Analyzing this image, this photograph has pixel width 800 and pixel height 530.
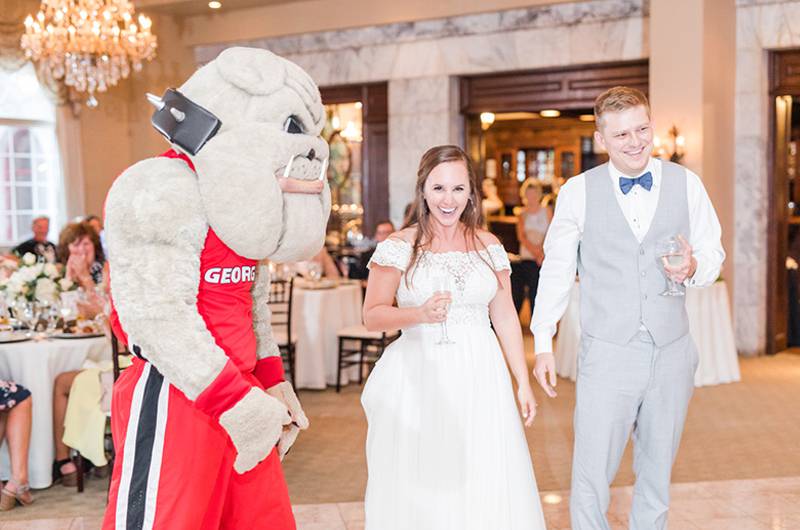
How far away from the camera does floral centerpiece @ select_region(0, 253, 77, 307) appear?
4.98m

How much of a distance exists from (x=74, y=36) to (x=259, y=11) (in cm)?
324

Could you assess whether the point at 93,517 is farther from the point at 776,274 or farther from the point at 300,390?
the point at 776,274

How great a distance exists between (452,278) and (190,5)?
27.3 ft

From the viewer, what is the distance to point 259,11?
1056 cm

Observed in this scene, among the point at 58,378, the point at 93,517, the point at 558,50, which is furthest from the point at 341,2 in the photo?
the point at 93,517

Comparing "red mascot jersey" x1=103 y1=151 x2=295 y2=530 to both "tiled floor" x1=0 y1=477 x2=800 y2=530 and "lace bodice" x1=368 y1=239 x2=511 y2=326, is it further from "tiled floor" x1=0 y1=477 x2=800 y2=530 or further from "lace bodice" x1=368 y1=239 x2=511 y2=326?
"tiled floor" x1=0 y1=477 x2=800 y2=530

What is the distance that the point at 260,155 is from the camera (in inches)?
83.4

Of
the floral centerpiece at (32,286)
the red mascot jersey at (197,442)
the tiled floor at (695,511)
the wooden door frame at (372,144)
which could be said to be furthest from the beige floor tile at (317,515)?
the wooden door frame at (372,144)

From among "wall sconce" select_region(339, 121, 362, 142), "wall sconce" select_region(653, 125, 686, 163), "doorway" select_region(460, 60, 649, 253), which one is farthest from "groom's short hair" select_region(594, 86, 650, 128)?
"wall sconce" select_region(339, 121, 362, 142)

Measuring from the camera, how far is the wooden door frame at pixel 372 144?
10141 millimetres

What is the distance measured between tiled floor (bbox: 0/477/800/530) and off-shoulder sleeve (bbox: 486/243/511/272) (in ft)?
4.40

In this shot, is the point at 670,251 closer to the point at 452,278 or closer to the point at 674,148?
the point at 452,278

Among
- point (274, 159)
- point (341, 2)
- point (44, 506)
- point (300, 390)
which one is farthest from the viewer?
point (341, 2)

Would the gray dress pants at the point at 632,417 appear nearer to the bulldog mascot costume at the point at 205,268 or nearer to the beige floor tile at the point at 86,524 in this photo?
the bulldog mascot costume at the point at 205,268
